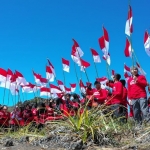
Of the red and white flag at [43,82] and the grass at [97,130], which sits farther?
the red and white flag at [43,82]

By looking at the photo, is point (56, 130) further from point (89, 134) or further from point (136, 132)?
point (136, 132)

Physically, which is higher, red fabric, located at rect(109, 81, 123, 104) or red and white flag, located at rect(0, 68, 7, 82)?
red and white flag, located at rect(0, 68, 7, 82)

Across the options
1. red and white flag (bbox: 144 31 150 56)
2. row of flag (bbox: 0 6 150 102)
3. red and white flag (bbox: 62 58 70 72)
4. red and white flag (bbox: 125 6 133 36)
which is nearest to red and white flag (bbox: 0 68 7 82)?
row of flag (bbox: 0 6 150 102)

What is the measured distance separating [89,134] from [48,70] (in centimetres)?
1431

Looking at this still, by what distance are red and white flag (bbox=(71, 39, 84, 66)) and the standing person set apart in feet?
19.4

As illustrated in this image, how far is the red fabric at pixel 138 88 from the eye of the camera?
11570 millimetres

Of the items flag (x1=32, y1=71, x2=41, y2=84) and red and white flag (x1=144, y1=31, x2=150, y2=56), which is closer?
red and white flag (x1=144, y1=31, x2=150, y2=56)

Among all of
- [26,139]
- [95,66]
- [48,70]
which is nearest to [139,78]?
[26,139]

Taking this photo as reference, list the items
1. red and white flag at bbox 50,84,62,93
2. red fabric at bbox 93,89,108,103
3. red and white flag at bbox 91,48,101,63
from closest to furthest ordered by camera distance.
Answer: red fabric at bbox 93,89,108,103 < red and white flag at bbox 91,48,101,63 < red and white flag at bbox 50,84,62,93

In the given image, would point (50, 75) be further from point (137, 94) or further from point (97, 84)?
point (137, 94)

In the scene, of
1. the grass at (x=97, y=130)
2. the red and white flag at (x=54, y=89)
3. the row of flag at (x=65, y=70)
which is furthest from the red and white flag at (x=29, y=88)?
the grass at (x=97, y=130)

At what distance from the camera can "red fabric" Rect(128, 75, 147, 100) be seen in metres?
11.6

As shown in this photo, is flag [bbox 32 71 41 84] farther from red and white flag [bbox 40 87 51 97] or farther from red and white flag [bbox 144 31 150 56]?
red and white flag [bbox 144 31 150 56]

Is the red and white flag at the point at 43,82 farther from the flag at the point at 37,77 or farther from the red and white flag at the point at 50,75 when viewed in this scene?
the red and white flag at the point at 50,75
